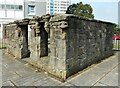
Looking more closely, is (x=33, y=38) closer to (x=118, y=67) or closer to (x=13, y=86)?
(x=13, y=86)

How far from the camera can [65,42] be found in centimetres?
479

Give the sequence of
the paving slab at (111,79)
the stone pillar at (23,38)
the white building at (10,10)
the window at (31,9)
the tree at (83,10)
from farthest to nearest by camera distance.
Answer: the tree at (83,10) < the window at (31,9) < the white building at (10,10) < the stone pillar at (23,38) < the paving slab at (111,79)

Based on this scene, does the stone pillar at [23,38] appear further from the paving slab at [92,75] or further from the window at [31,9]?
the window at [31,9]

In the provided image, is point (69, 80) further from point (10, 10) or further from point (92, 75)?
point (10, 10)

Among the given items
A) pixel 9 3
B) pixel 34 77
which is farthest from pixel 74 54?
pixel 9 3

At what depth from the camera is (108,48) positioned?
314 inches

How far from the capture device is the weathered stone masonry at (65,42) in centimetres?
489

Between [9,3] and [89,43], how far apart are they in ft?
78.1

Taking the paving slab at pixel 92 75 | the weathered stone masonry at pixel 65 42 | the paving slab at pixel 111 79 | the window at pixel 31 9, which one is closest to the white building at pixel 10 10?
the window at pixel 31 9

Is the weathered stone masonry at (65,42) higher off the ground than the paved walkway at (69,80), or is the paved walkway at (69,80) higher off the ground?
the weathered stone masonry at (65,42)

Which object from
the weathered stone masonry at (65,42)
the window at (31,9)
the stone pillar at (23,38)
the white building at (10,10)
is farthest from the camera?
the window at (31,9)

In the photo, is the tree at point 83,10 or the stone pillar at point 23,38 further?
the tree at point 83,10

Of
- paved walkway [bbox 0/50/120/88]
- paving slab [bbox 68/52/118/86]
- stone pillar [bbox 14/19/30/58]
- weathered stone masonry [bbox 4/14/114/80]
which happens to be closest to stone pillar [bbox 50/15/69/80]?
weathered stone masonry [bbox 4/14/114/80]

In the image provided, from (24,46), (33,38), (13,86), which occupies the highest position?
(33,38)
